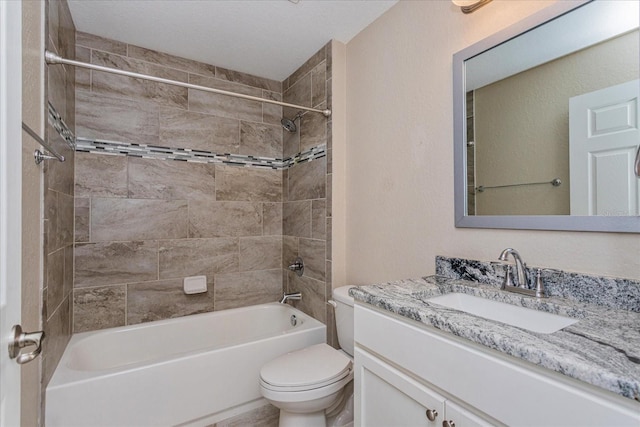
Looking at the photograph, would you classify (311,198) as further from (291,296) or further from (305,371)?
(305,371)

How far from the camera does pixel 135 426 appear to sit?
4.66 feet

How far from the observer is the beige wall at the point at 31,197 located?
0.94 metres

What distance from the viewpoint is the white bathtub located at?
53.8 inches

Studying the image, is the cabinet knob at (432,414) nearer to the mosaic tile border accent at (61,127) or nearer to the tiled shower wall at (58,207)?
the tiled shower wall at (58,207)

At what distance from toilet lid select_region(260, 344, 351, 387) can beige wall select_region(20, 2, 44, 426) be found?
0.88 m

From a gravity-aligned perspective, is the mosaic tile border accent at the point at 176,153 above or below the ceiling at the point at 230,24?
below

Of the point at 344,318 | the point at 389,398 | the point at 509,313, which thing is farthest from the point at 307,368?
the point at 509,313

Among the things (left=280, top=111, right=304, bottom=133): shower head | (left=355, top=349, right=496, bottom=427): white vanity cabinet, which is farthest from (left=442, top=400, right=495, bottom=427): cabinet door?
(left=280, top=111, right=304, bottom=133): shower head

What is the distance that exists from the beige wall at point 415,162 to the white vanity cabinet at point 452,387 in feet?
1.78

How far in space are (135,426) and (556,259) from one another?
6.35 feet

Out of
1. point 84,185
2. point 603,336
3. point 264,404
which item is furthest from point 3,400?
point 84,185

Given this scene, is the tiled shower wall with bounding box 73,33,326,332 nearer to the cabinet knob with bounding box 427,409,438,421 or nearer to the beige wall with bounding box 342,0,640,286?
the beige wall with bounding box 342,0,640,286

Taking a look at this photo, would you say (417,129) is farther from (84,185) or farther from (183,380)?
(84,185)

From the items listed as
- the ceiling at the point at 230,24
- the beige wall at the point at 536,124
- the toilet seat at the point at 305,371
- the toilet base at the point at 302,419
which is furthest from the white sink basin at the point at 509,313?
the ceiling at the point at 230,24
